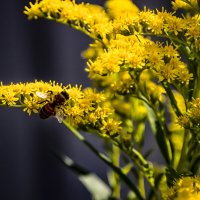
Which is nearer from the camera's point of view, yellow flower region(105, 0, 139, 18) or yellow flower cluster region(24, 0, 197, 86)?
yellow flower cluster region(24, 0, 197, 86)

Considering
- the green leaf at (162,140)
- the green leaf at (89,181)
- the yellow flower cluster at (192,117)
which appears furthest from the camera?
the green leaf at (89,181)

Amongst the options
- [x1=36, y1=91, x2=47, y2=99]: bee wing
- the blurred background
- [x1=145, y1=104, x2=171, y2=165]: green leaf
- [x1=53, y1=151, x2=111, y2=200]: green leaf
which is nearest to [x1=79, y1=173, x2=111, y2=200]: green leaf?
[x1=53, y1=151, x2=111, y2=200]: green leaf

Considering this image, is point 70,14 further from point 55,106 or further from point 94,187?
point 94,187

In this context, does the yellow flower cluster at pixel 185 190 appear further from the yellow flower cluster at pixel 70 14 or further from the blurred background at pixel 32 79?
the blurred background at pixel 32 79

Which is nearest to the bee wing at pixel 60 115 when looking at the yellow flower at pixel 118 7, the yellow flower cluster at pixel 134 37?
the yellow flower cluster at pixel 134 37

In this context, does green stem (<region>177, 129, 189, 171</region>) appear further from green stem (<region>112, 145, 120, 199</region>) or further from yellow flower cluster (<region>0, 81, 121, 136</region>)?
green stem (<region>112, 145, 120, 199</region>)

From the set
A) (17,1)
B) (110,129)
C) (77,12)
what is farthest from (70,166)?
(17,1)

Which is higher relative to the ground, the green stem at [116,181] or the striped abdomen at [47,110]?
the striped abdomen at [47,110]
